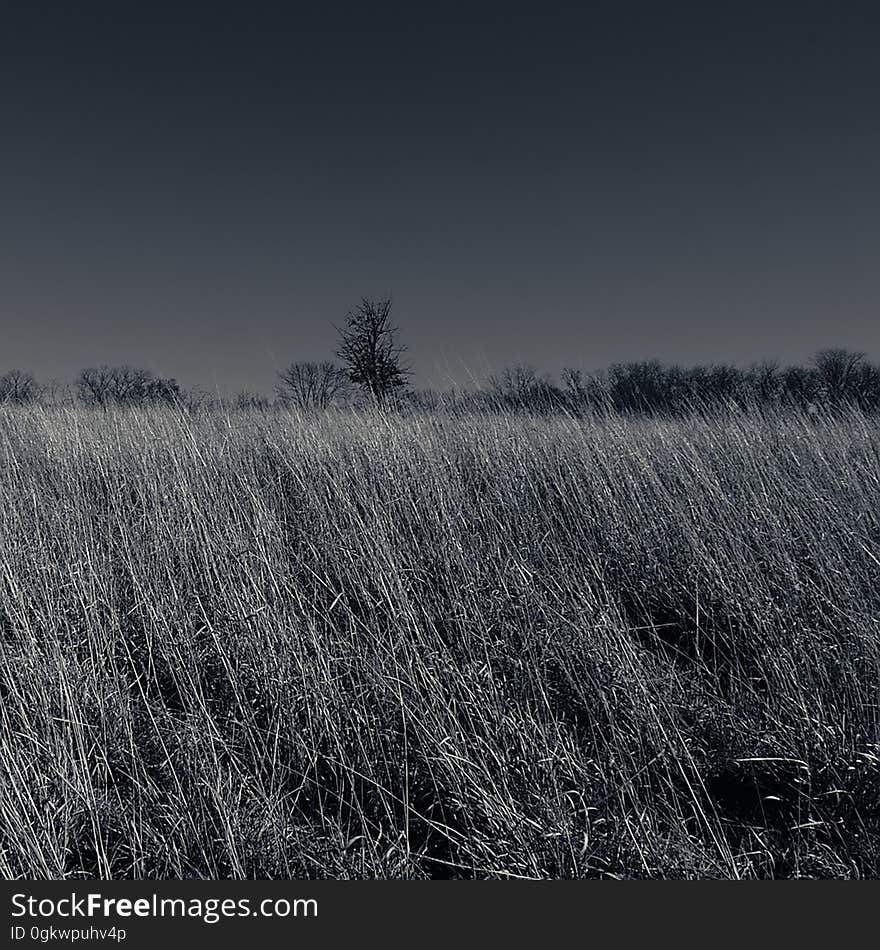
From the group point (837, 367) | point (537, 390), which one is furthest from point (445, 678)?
point (837, 367)

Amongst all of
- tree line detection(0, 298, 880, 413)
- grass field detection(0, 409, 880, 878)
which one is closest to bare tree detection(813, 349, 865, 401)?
tree line detection(0, 298, 880, 413)

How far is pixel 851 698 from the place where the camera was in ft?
7.66

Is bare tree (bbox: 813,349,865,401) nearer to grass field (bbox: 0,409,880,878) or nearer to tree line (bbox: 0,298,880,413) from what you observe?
tree line (bbox: 0,298,880,413)

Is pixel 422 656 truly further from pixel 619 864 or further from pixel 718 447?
pixel 718 447

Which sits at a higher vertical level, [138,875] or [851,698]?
[851,698]

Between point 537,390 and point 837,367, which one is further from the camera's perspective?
point 837,367

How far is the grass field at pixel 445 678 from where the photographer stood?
1.92 m

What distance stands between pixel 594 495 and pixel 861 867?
2.99 m

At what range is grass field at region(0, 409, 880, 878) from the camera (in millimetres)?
1918

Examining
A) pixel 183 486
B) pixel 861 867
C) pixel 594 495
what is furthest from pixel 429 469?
pixel 861 867

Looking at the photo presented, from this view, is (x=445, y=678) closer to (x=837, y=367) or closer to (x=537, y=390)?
(x=537, y=390)

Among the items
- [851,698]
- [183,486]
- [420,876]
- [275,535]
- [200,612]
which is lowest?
[420,876]

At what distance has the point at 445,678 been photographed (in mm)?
2574

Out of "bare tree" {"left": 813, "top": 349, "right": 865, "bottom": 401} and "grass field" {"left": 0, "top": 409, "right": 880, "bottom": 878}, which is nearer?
"grass field" {"left": 0, "top": 409, "right": 880, "bottom": 878}
